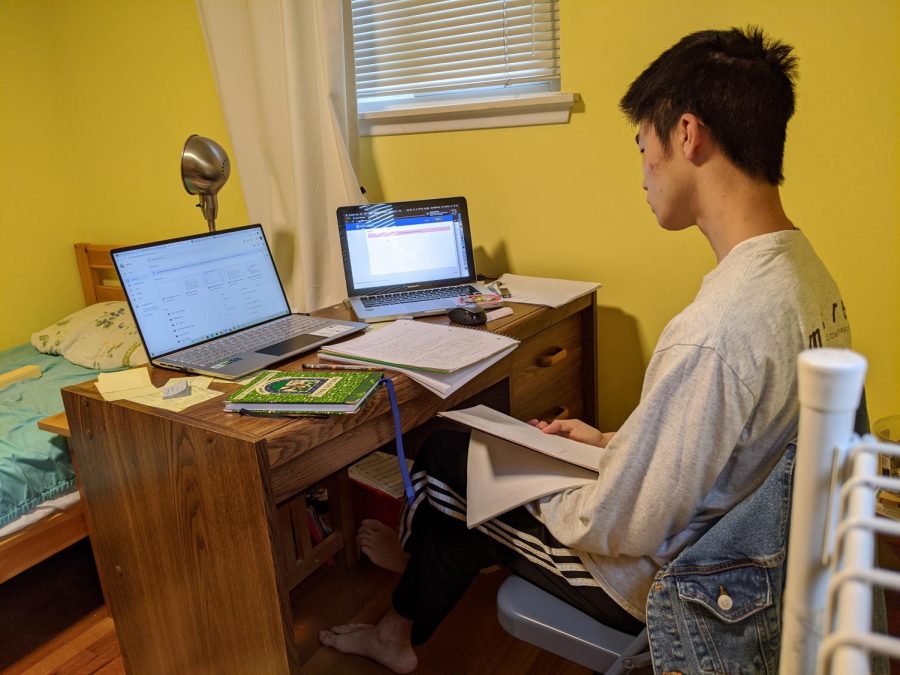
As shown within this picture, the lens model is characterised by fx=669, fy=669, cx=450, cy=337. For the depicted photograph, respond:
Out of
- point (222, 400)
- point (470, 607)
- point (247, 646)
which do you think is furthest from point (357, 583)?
point (222, 400)

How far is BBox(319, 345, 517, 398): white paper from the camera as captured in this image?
1.18m

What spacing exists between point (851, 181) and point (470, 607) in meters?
1.36

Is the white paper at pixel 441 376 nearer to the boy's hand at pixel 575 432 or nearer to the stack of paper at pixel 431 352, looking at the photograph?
the stack of paper at pixel 431 352

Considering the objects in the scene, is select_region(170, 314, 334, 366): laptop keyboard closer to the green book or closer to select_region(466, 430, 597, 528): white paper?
the green book

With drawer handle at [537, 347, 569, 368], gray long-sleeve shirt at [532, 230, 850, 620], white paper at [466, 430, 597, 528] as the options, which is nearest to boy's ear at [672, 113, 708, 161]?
gray long-sleeve shirt at [532, 230, 850, 620]

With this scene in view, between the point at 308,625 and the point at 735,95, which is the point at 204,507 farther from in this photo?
the point at 735,95

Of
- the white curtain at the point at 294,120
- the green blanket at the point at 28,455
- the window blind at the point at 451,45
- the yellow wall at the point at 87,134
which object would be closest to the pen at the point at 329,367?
the white curtain at the point at 294,120

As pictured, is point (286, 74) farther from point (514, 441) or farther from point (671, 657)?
point (671, 657)

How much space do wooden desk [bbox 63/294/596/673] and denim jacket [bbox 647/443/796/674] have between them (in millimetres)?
529

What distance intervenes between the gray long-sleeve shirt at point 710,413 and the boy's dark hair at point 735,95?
0.42 ft

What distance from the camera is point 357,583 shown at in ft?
6.04

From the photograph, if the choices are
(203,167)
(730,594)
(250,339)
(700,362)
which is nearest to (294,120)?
(203,167)

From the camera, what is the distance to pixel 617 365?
1.93 m

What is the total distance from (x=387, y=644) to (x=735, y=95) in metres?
1.26
